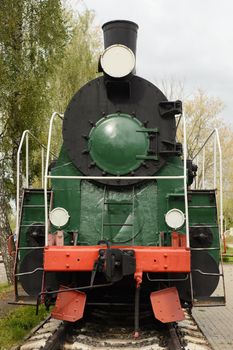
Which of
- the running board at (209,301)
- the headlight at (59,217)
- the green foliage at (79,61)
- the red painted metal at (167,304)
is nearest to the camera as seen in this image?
the red painted metal at (167,304)

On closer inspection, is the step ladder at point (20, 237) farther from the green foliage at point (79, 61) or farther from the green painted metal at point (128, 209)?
the green foliage at point (79, 61)

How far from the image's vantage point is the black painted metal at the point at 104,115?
7.65m

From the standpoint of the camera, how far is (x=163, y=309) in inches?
261

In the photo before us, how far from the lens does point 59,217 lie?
23.2ft

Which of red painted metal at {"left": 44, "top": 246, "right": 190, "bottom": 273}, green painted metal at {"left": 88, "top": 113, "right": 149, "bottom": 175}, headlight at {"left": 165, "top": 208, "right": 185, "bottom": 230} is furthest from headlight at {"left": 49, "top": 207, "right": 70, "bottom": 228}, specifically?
headlight at {"left": 165, "top": 208, "right": 185, "bottom": 230}

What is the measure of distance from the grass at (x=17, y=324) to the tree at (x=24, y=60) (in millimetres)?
4833

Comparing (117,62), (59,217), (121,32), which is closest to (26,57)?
(121,32)

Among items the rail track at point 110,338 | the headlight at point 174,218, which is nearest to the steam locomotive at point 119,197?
the headlight at point 174,218

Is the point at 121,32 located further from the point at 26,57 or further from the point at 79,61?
the point at 79,61

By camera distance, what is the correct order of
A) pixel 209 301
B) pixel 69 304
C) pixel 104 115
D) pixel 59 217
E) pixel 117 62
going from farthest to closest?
pixel 104 115
pixel 117 62
pixel 59 217
pixel 209 301
pixel 69 304

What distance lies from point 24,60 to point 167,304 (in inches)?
350

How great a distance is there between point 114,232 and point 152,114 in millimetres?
1870

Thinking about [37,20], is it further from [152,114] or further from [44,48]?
[152,114]

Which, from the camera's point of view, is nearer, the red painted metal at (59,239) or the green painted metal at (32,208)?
the red painted metal at (59,239)
